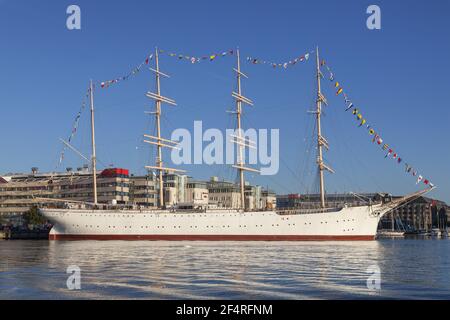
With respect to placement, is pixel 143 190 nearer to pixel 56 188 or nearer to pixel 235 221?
pixel 56 188

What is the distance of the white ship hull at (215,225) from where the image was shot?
77750 millimetres

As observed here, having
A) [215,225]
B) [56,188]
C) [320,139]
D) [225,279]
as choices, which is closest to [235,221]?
[215,225]

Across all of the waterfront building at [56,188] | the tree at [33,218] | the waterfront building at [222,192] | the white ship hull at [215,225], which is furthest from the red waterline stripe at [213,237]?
the waterfront building at [222,192]

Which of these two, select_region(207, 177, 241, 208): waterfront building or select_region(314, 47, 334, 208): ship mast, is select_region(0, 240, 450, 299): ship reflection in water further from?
select_region(207, 177, 241, 208): waterfront building

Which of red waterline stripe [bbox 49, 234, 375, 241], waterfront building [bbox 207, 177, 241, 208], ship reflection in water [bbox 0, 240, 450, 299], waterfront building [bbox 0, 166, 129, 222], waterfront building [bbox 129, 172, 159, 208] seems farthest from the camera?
waterfront building [bbox 207, 177, 241, 208]

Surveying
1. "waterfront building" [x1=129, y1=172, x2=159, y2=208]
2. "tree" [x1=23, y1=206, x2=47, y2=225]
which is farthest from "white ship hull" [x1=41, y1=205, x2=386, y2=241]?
"waterfront building" [x1=129, y1=172, x2=159, y2=208]

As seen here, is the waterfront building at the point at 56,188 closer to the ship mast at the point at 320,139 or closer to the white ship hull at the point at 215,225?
the white ship hull at the point at 215,225

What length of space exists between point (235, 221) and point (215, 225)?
3.07 meters

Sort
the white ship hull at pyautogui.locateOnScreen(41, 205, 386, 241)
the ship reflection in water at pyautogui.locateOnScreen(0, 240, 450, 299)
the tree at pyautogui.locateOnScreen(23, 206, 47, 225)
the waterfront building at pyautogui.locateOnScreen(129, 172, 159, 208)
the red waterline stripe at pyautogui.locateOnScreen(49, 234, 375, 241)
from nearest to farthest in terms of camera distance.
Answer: the ship reflection in water at pyautogui.locateOnScreen(0, 240, 450, 299) < the red waterline stripe at pyautogui.locateOnScreen(49, 234, 375, 241) < the white ship hull at pyautogui.locateOnScreen(41, 205, 386, 241) < the tree at pyautogui.locateOnScreen(23, 206, 47, 225) < the waterfront building at pyautogui.locateOnScreen(129, 172, 159, 208)

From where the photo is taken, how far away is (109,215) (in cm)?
8706

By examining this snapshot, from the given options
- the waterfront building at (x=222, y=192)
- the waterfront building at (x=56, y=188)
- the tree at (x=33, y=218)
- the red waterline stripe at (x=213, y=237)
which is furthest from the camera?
the waterfront building at (x=222, y=192)

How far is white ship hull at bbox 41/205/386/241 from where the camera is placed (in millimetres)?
77750
